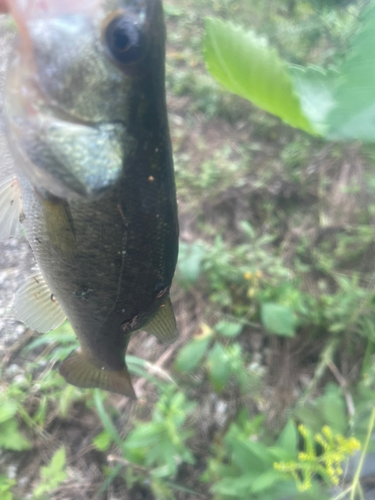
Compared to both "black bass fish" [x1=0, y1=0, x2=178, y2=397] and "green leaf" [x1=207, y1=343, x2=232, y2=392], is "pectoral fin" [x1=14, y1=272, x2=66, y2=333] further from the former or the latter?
"green leaf" [x1=207, y1=343, x2=232, y2=392]

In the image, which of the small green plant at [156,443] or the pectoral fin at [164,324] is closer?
the pectoral fin at [164,324]

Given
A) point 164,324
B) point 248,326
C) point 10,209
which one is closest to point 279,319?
point 248,326

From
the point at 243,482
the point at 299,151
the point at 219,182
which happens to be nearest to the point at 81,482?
the point at 243,482

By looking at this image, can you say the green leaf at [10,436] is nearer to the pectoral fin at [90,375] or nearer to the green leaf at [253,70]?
the pectoral fin at [90,375]

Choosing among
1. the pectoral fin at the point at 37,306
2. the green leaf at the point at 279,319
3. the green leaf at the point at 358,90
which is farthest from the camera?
the green leaf at the point at 279,319

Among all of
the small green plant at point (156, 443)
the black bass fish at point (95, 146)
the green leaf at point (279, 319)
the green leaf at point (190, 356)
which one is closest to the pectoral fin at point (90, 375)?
the black bass fish at point (95, 146)

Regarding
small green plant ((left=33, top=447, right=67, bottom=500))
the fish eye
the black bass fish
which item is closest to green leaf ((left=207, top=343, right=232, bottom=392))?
small green plant ((left=33, top=447, right=67, bottom=500))
